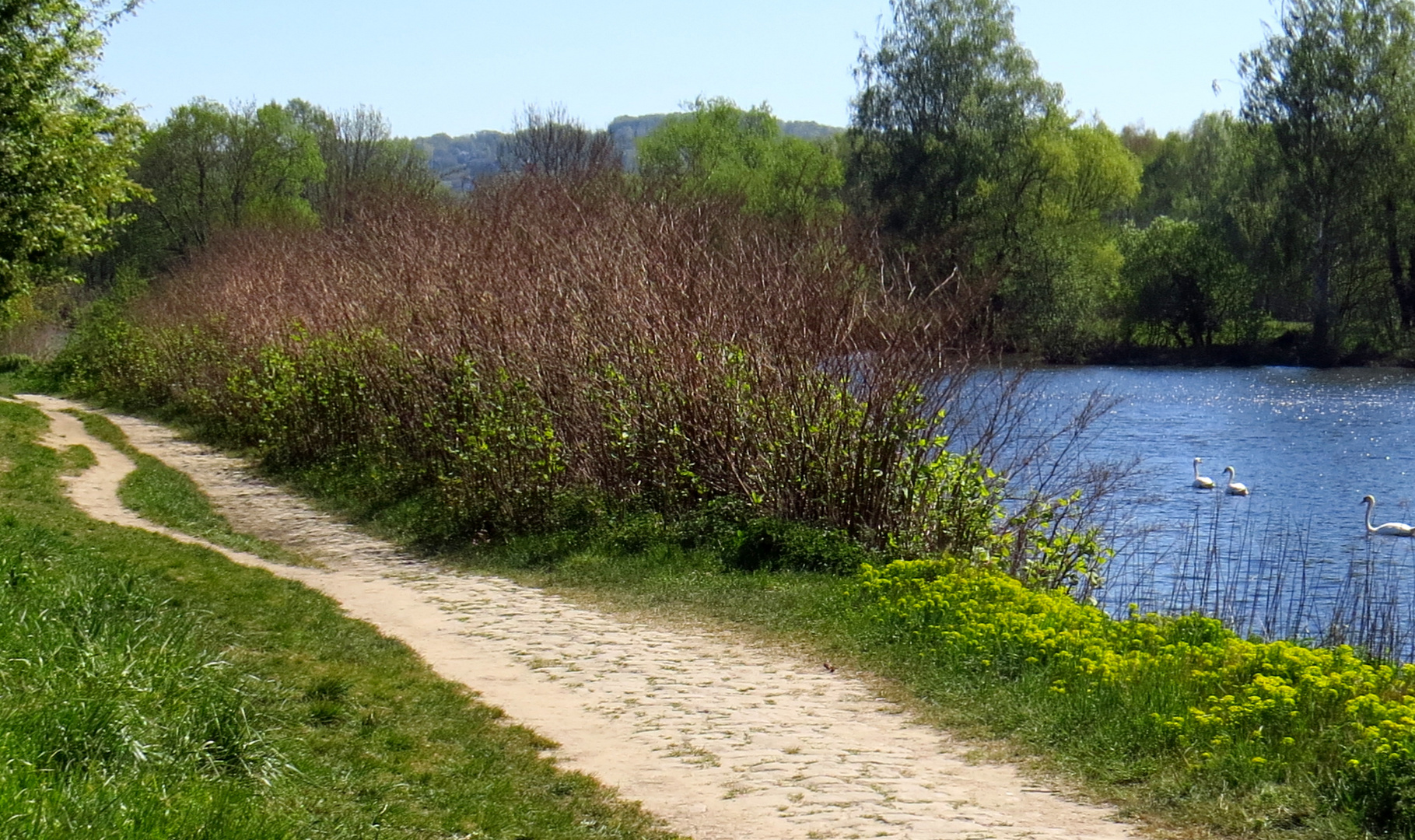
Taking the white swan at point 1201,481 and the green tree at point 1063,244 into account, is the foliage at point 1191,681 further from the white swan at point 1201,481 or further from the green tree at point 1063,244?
the green tree at point 1063,244

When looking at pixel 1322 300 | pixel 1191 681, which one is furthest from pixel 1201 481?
pixel 1322 300

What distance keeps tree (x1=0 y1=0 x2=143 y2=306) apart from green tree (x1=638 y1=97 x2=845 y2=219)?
2746 cm

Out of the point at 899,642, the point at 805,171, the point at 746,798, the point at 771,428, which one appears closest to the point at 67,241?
the point at 771,428

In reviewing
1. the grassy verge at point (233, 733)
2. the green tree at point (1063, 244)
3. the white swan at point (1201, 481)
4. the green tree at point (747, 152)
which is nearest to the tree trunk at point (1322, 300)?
the green tree at point (1063, 244)

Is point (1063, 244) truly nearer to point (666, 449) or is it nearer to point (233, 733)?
point (666, 449)

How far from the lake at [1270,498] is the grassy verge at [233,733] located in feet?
24.1

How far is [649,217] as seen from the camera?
20469 mm

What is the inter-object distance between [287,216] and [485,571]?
39260 mm

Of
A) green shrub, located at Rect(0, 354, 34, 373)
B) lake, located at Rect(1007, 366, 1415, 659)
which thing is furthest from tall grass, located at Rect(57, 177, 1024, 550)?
green shrub, located at Rect(0, 354, 34, 373)

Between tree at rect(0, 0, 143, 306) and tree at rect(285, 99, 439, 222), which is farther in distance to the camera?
tree at rect(285, 99, 439, 222)

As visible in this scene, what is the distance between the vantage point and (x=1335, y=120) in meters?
52.3

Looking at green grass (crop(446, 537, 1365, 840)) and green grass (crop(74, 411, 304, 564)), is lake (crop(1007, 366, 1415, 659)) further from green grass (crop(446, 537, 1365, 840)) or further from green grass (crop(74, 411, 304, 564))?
green grass (crop(74, 411, 304, 564))

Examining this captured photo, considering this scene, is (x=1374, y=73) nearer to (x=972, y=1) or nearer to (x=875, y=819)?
(x=972, y=1)

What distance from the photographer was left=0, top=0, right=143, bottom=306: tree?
1752 cm
